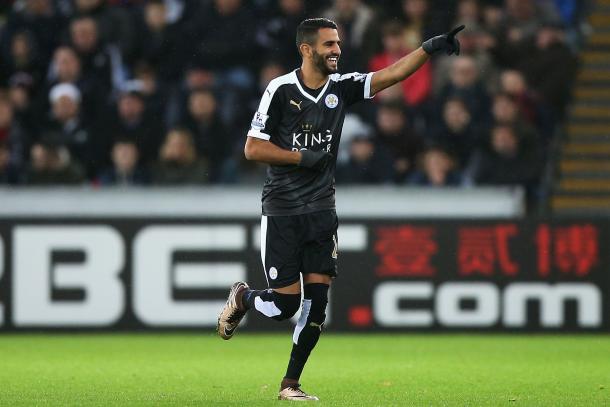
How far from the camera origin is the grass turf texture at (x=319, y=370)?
24.9ft

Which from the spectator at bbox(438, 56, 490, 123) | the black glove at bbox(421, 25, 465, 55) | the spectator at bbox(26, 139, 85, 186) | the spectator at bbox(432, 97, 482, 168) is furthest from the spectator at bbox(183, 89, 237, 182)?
the black glove at bbox(421, 25, 465, 55)

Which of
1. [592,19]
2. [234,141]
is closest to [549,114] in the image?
[592,19]

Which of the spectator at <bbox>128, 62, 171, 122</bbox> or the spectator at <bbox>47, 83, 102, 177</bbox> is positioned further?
the spectator at <bbox>128, 62, 171, 122</bbox>

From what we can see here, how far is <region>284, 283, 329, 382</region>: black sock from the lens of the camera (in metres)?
7.44

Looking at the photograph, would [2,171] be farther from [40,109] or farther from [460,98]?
[460,98]

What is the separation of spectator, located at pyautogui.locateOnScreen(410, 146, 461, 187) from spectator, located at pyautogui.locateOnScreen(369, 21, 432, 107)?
3.63 ft

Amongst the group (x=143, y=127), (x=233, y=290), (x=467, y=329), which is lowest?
(x=467, y=329)

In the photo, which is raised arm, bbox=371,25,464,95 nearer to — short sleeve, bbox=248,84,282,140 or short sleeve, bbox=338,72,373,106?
short sleeve, bbox=338,72,373,106

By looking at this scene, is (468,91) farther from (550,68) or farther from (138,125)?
(138,125)

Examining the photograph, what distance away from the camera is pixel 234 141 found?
14.0 meters

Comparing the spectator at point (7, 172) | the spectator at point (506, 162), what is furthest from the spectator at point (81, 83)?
the spectator at point (506, 162)

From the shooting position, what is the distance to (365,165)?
44.7 feet

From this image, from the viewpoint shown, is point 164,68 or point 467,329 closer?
point 467,329

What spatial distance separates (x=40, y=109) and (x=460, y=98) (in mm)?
4499
